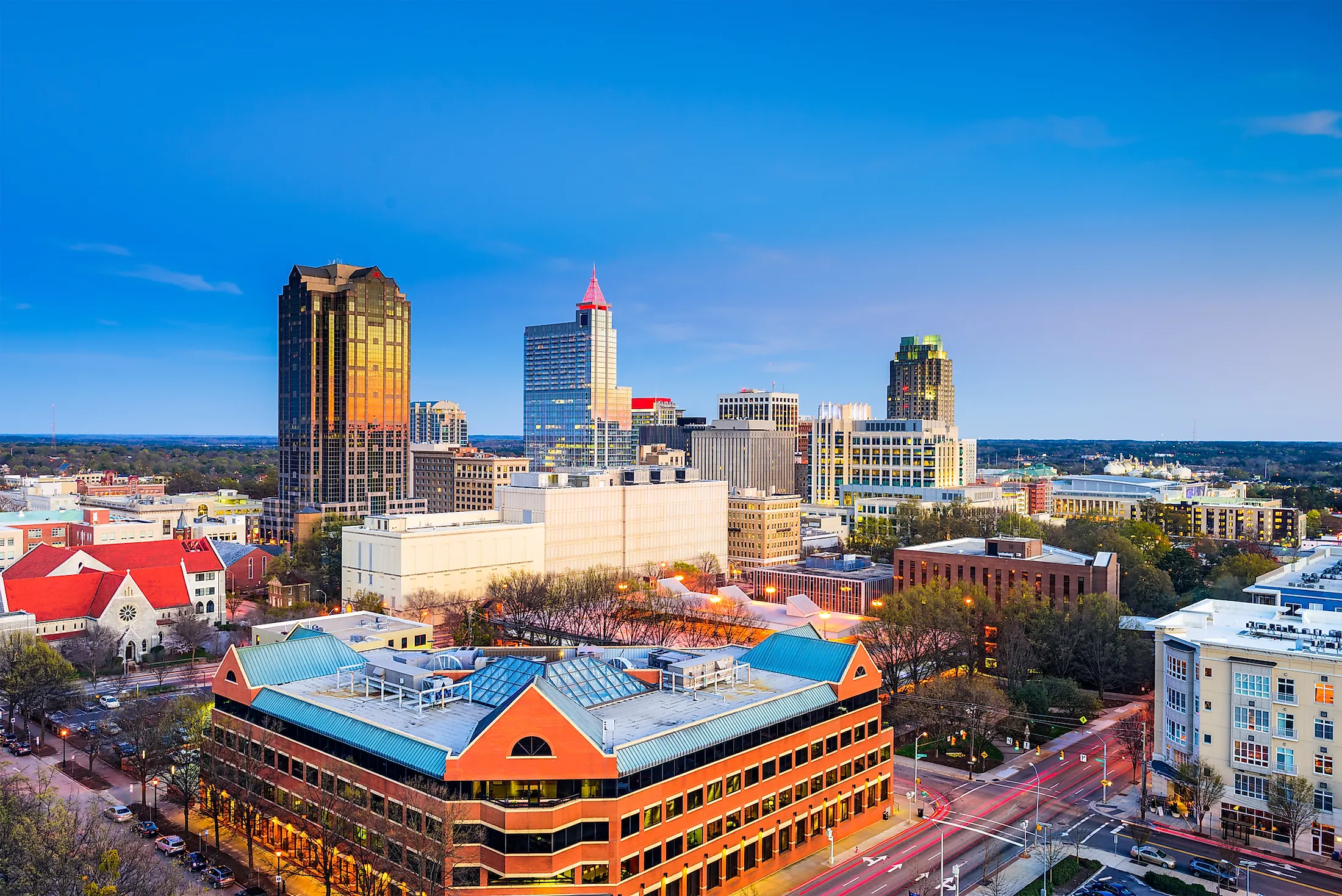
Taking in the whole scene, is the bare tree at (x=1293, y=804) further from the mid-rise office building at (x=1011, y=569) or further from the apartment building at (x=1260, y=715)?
the mid-rise office building at (x=1011, y=569)

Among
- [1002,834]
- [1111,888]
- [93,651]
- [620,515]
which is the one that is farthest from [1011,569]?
[93,651]

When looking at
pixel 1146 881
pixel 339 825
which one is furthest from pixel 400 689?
pixel 1146 881

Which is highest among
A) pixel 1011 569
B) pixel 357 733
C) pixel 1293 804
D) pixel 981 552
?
pixel 981 552

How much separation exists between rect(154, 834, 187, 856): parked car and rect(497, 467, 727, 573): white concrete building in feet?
320

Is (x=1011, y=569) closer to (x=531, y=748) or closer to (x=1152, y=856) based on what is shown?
(x=1152, y=856)

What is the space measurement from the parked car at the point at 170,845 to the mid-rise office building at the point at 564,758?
338 centimetres

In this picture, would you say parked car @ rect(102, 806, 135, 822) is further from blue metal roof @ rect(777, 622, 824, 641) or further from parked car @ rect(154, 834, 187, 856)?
blue metal roof @ rect(777, 622, 824, 641)

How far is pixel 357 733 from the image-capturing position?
5438cm

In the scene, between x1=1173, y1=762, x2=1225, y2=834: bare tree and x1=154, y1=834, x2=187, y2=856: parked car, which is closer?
x1=154, y1=834, x2=187, y2=856: parked car

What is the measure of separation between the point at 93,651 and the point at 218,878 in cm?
5629

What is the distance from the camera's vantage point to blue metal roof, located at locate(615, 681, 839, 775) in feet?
167

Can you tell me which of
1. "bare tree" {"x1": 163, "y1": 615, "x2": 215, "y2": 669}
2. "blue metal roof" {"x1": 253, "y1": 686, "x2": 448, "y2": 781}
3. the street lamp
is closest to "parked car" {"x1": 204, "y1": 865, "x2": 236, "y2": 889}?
"blue metal roof" {"x1": 253, "y1": 686, "x2": 448, "y2": 781}

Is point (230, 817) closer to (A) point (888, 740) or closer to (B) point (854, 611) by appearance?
(A) point (888, 740)

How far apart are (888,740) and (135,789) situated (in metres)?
54.1
